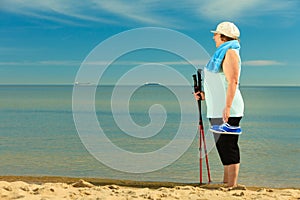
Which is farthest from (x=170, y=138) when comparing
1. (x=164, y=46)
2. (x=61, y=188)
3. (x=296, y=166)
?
(x=61, y=188)

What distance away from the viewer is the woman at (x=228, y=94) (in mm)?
5180

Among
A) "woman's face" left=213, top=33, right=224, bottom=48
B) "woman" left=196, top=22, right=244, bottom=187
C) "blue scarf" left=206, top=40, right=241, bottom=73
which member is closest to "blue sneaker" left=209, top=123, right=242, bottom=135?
"woman" left=196, top=22, right=244, bottom=187

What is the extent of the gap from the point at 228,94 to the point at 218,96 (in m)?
0.26

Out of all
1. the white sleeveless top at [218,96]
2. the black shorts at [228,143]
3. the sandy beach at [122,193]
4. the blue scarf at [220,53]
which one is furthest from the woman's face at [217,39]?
the sandy beach at [122,193]

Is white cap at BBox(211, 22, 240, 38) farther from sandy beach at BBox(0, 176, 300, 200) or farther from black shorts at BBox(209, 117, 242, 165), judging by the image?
sandy beach at BBox(0, 176, 300, 200)

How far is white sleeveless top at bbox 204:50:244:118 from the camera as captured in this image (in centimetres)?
538

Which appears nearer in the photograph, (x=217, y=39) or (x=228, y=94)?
(x=228, y=94)

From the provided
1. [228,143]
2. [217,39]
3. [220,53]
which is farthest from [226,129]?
[217,39]

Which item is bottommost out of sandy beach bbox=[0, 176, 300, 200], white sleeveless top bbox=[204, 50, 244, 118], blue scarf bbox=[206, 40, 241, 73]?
sandy beach bbox=[0, 176, 300, 200]

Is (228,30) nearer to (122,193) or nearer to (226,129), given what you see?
(226,129)

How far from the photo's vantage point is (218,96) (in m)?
5.43

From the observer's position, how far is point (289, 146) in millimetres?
12883

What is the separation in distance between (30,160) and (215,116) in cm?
574

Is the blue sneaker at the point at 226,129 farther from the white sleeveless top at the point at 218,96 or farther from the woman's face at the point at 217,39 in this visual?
the woman's face at the point at 217,39
